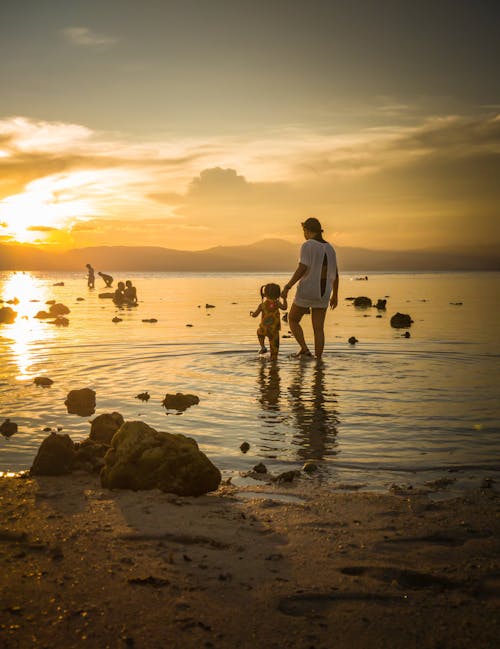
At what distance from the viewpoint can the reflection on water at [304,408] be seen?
7.09m

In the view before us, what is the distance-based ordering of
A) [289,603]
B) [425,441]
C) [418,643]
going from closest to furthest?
1. [418,643]
2. [289,603]
3. [425,441]

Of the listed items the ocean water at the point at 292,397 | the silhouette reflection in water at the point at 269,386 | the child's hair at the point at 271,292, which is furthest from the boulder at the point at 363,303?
the silhouette reflection in water at the point at 269,386

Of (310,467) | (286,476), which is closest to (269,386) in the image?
(310,467)

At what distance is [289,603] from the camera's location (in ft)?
11.7

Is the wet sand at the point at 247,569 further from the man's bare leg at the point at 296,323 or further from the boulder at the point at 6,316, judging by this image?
the boulder at the point at 6,316

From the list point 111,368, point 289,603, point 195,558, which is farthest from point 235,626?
point 111,368

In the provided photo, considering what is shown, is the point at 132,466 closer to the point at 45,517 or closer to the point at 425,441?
the point at 45,517

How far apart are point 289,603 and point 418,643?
0.76 meters

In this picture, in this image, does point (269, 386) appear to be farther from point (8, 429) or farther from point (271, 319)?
point (8, 429)

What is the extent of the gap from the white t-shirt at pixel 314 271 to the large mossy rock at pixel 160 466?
27.9ft

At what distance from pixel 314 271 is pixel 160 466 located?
892 cm

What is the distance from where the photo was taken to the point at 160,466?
5.54 meters

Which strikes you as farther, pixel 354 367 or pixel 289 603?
pixel 354 367

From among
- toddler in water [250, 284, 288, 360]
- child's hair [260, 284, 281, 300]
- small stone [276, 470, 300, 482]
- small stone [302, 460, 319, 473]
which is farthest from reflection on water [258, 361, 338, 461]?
child's hair [260, 284, 281, 300]
